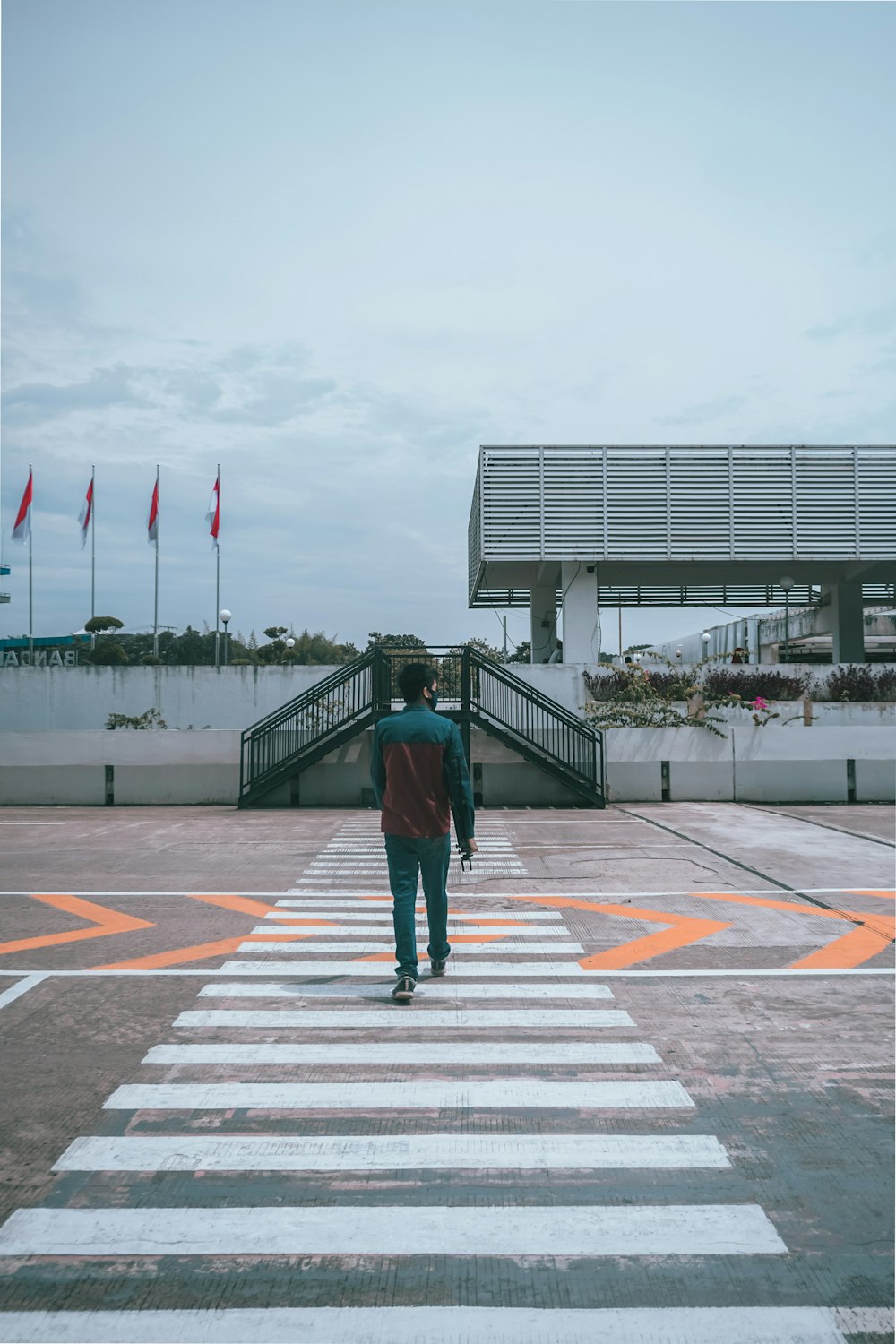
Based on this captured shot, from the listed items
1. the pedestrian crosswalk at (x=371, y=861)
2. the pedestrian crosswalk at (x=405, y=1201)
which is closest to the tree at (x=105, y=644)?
the pedestrian crosswalk at (x=371, y=861)

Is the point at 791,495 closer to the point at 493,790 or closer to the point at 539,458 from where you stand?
the point at 539,458

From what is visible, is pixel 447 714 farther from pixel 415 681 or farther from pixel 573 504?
pixel 415 681

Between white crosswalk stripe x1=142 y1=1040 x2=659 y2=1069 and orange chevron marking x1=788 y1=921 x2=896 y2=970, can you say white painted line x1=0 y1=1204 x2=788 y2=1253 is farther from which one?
orange chevron marking x1=788 y1=921 x2=896 y2=970

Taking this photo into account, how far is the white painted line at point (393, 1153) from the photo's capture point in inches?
166

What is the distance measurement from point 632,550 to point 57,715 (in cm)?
1607

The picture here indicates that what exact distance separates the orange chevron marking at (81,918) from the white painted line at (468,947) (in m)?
1.37

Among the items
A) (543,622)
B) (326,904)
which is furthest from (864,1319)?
(543,622)

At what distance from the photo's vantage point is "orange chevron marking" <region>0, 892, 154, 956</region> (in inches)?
324

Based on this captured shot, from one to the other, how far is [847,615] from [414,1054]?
1195 inches

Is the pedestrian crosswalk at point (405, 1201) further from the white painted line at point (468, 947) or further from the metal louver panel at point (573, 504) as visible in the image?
the metal louver panel at point (573, 504)

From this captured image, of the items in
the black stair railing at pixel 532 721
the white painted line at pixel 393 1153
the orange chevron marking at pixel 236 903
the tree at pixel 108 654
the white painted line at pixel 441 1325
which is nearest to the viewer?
the white painted line at pixel 441 1325

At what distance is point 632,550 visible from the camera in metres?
28.6

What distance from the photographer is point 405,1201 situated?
3.92 m

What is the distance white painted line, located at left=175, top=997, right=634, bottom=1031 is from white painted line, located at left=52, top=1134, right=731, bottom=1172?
154 cm
